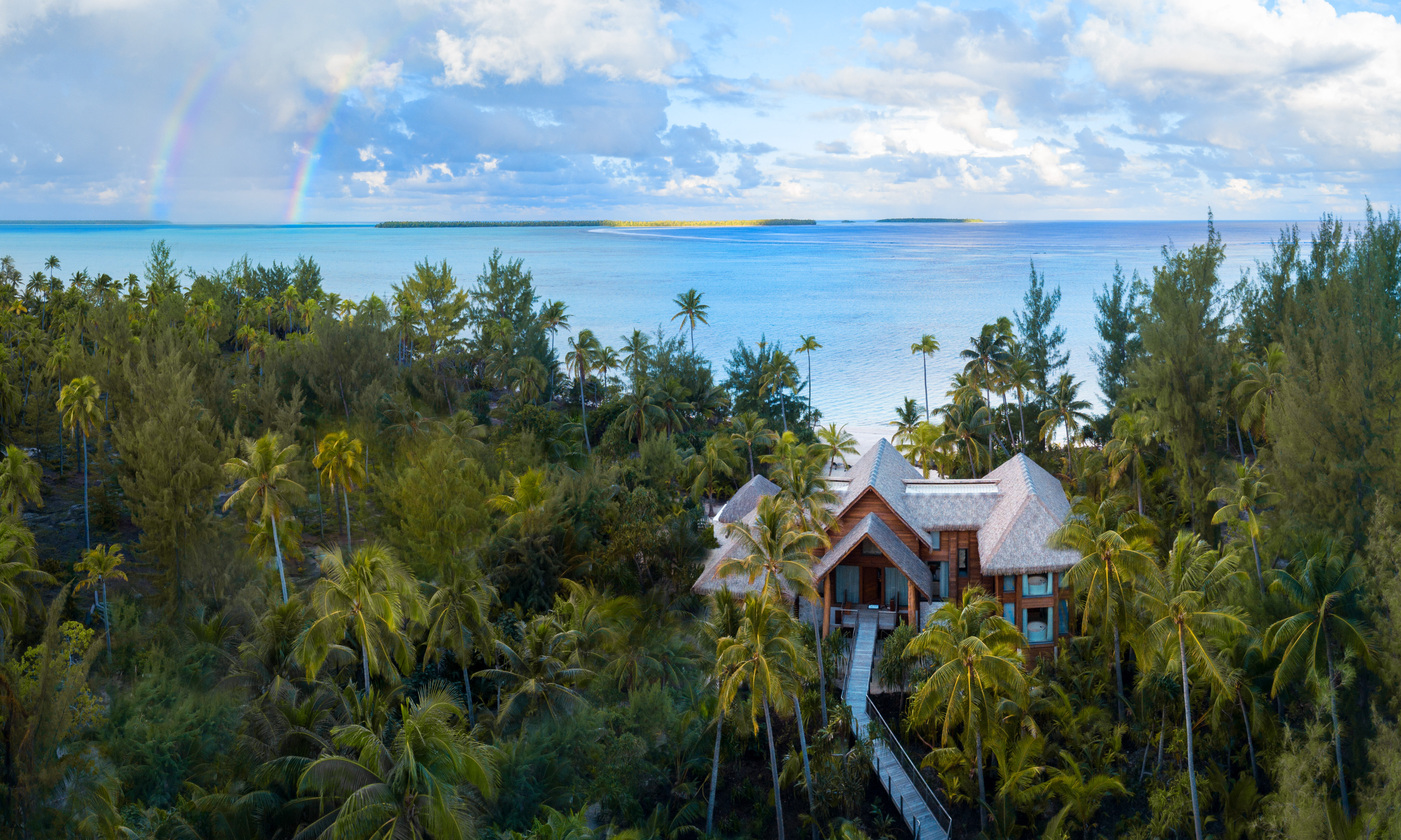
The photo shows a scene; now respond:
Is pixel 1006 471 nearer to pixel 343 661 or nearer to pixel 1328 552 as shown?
pixel 1328 552

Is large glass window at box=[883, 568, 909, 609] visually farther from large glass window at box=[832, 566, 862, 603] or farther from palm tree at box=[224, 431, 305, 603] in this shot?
palm tree at box=[224, 431, 305, 603]

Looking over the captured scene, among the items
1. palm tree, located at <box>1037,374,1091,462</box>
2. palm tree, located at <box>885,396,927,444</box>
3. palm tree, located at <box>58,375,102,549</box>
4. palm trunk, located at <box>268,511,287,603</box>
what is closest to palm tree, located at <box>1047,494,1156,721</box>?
palm tree, located at <box>1037,374,1091,462</box>

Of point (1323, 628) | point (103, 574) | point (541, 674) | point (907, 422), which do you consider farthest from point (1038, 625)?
point (103, 574)

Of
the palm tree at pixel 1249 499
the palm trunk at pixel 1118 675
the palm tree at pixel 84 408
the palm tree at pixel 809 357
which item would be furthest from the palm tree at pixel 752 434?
the palm tree at pixel 84 408

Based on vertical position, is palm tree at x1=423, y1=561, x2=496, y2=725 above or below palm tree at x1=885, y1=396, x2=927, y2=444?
below

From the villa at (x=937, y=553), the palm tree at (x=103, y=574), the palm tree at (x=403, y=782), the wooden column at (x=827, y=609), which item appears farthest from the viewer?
the wooden column at (x=827, y=609)

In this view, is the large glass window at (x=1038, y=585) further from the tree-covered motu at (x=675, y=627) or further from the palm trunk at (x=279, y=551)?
the palm trunk at (x=279, y=551)

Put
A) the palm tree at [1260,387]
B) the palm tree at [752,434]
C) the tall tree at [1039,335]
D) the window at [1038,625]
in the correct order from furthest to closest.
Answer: the tall tree at [1039,335] → the palm tree at [752,434] → the palm tree at [1260,387] → the window at [1038,625]
